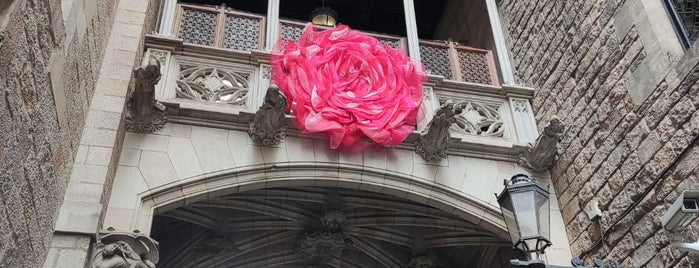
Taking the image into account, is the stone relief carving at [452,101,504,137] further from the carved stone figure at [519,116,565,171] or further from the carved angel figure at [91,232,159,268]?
the carved angel figure at [91,232,159,268]

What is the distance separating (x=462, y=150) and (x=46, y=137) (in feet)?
11.6

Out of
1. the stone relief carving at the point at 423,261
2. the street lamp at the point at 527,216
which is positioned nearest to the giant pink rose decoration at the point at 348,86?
the stone relief carving at the point at 423,261

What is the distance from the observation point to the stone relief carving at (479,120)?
6469 mm

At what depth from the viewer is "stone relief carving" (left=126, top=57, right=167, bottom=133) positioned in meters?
5.43

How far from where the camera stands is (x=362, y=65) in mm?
6387

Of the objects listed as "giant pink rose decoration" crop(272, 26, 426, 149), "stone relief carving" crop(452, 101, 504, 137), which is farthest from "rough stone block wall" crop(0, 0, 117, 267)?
"stone relief carving" crop(452, 101, 504, 137)

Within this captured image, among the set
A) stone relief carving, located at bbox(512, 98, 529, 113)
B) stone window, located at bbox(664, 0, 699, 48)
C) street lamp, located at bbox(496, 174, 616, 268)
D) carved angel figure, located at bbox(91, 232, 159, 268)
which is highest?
stone relief carving, located at bbox(512, 98, 529, 113)

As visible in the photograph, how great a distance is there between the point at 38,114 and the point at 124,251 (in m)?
1.32

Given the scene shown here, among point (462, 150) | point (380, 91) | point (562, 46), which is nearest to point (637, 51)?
point (562, 46)

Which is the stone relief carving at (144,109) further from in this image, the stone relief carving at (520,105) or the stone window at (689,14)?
the stone window at (689,14)

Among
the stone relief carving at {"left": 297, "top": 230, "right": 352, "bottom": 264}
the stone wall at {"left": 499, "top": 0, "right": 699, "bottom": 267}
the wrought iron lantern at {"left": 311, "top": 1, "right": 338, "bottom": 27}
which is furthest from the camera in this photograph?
the wrought iron lantern at {"left": 311, "top": 1, "right": 338, "bottom": 27}

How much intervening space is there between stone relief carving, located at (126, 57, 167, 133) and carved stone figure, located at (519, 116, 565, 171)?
125 inches

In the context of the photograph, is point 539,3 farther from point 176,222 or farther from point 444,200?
point 176,222

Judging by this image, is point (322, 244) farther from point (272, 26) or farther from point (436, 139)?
point (272, 26)
